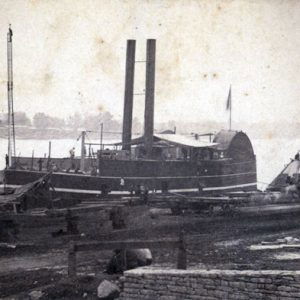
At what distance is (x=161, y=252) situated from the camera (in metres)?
11.4

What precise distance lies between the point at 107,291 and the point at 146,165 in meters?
14.1

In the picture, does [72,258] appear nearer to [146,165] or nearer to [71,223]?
[71,223]

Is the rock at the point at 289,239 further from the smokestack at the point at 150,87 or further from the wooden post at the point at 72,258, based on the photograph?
the smokestack at the point at 150,87

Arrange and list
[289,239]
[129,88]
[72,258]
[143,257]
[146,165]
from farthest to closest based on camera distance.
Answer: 1. [129,88]
2. [146,165]
3. [289,239]
4. [143,257]
5. [72,258]

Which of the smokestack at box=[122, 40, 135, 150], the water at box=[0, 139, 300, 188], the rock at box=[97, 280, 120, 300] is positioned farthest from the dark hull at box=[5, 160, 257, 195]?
the water at box=[0, 139, 300, 188]

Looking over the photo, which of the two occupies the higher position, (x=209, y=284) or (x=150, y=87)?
(x=150, y=87)

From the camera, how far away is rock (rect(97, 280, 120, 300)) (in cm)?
767

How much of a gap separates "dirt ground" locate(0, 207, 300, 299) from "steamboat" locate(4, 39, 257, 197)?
3687mm

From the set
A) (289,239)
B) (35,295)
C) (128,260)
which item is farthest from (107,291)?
(289,239)

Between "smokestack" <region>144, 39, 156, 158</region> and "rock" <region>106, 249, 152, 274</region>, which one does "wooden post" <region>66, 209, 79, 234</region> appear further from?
"smokestack" <region>144, 39, 156, 158</region>

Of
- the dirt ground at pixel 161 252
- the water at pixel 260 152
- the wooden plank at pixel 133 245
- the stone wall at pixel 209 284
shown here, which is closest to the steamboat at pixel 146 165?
the dirt ground at pixel 161 252

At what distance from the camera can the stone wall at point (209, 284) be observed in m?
6.38

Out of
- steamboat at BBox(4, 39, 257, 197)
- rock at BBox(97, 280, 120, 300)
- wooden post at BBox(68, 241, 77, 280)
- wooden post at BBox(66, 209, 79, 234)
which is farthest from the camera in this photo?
steamboat at BBox(4, 39, 257, 197)

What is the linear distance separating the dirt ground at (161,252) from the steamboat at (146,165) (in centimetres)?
369
